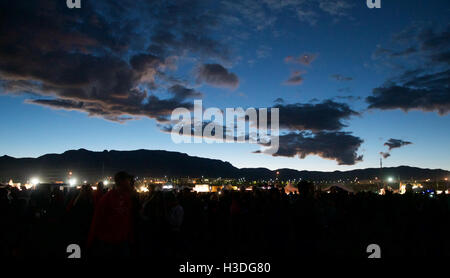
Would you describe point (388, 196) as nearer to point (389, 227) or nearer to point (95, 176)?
point (389, 227)

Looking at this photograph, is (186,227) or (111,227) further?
(186,227)

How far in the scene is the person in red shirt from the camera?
5094mm

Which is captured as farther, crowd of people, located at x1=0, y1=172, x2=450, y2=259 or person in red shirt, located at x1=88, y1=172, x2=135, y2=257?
crowd of people, located at x1=0, y1=172, x2=450, y2=259

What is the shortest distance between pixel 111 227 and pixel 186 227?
4.32 meters

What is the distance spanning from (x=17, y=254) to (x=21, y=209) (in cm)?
122

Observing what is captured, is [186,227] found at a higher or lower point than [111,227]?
lower

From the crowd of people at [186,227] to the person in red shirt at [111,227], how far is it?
14 mm

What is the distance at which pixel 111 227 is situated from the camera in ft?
16.8

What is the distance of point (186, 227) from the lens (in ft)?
30.3

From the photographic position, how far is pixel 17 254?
823 cm

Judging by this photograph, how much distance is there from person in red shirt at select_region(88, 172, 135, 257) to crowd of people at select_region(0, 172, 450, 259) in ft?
0.05

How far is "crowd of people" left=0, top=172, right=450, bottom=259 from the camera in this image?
5.33m
